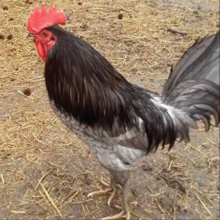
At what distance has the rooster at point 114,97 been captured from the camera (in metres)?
2.32

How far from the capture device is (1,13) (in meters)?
4.95

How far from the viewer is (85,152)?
10.4ft

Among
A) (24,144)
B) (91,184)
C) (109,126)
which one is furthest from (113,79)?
(24,144)

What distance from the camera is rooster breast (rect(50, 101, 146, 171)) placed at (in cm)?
241

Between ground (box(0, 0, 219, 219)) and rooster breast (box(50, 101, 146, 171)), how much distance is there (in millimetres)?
446

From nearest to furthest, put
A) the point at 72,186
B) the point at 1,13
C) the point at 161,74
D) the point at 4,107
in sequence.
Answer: the point at 72,186 → the point at 4,107 → the point at 161,74 → the point at 1,13

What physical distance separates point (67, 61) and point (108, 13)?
2.85m

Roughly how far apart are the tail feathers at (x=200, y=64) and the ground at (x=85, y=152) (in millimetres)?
707

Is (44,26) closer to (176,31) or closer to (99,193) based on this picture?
(99,193)

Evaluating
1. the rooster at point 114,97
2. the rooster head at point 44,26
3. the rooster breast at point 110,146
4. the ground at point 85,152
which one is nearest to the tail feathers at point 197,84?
the rooster at point 114,97

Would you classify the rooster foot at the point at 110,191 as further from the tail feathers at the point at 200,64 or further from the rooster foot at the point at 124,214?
the tail feathers at the point at 200,64

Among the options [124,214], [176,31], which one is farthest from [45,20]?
[176,31]

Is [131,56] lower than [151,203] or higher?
higher

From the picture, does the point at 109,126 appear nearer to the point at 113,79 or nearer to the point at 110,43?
the point at 113,79
